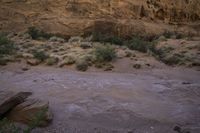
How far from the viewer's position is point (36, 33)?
14.2m

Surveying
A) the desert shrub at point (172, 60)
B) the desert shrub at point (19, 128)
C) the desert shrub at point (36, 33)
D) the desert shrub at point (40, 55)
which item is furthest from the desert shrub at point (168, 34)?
the desert shrub at point (19, 128)

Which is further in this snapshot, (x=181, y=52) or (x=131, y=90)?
(x=181, y=52)

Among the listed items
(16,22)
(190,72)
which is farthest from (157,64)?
(16,22)

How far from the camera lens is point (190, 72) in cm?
1027

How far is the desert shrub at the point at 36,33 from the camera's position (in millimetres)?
14077

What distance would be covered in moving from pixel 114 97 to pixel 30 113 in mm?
2285

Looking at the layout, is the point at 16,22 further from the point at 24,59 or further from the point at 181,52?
the point at 181,52

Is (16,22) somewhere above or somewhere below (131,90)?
above

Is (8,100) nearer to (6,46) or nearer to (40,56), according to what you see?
(40,56)

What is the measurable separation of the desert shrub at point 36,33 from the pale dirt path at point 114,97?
4.30 m

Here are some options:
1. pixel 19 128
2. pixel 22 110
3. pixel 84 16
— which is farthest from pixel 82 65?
pixel 19 128

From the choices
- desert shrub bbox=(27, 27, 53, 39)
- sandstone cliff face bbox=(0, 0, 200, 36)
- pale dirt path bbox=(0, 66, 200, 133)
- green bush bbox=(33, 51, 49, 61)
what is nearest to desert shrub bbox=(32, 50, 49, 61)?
green bush bbox=(33, 51, 49, 61)

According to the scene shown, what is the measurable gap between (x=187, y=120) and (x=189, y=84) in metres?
3.01

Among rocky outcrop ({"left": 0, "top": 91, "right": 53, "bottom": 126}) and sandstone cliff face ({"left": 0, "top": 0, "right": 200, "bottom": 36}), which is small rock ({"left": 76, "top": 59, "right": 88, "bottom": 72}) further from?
rocky outcrop ({"left": 0, "top": 91, "right": 53, "bottom": 126})
